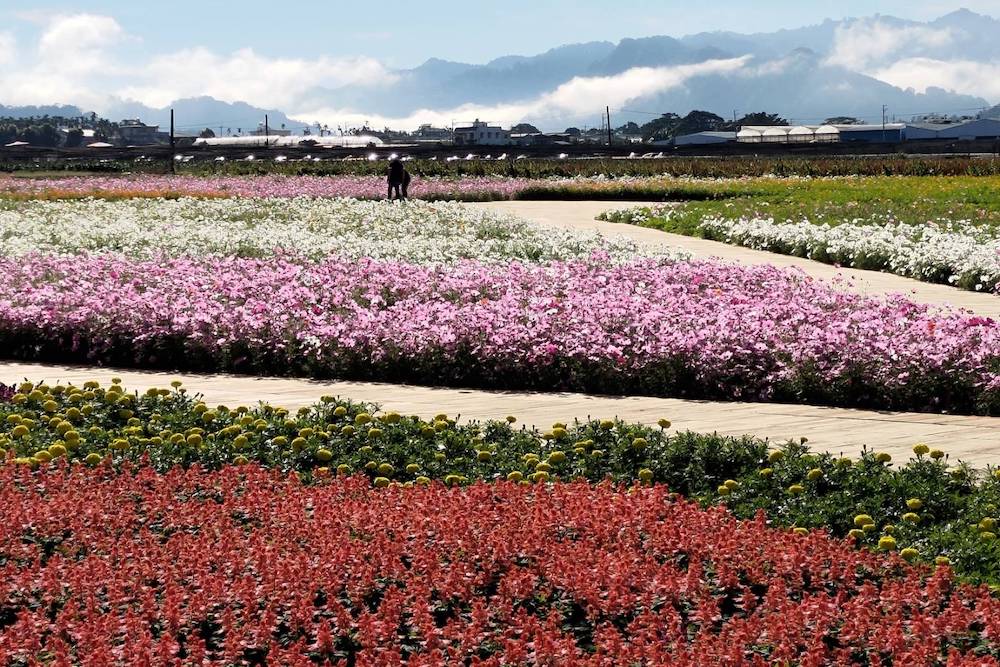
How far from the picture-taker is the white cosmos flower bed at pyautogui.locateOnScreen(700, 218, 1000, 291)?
54.4 ft

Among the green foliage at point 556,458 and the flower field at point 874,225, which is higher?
the flower field at point 874,225

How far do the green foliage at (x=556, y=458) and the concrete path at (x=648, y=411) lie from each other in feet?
1.60

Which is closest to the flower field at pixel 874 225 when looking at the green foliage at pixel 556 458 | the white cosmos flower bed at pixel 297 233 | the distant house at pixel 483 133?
the white cosmos flower bed at pixel 297 233

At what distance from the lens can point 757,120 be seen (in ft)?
570

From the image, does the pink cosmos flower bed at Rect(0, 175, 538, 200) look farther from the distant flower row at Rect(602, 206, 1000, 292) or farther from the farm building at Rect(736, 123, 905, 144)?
the farm building at Rect(736, 123, 905, 144)

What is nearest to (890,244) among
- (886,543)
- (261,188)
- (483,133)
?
(886,543)

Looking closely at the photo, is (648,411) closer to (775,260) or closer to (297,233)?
(775,260)

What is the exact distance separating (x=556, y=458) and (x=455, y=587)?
A: 2378 millimetres

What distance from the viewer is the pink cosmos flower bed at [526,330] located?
32.6 ft

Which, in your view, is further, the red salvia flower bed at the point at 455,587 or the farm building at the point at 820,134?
the farm building at the point at 820,134

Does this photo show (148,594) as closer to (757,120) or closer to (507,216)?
(507,216)

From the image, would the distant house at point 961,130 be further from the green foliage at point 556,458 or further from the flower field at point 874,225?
the green foliage at point 556,458

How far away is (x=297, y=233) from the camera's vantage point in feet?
67.1

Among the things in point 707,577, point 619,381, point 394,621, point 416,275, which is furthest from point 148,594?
point 416,275
